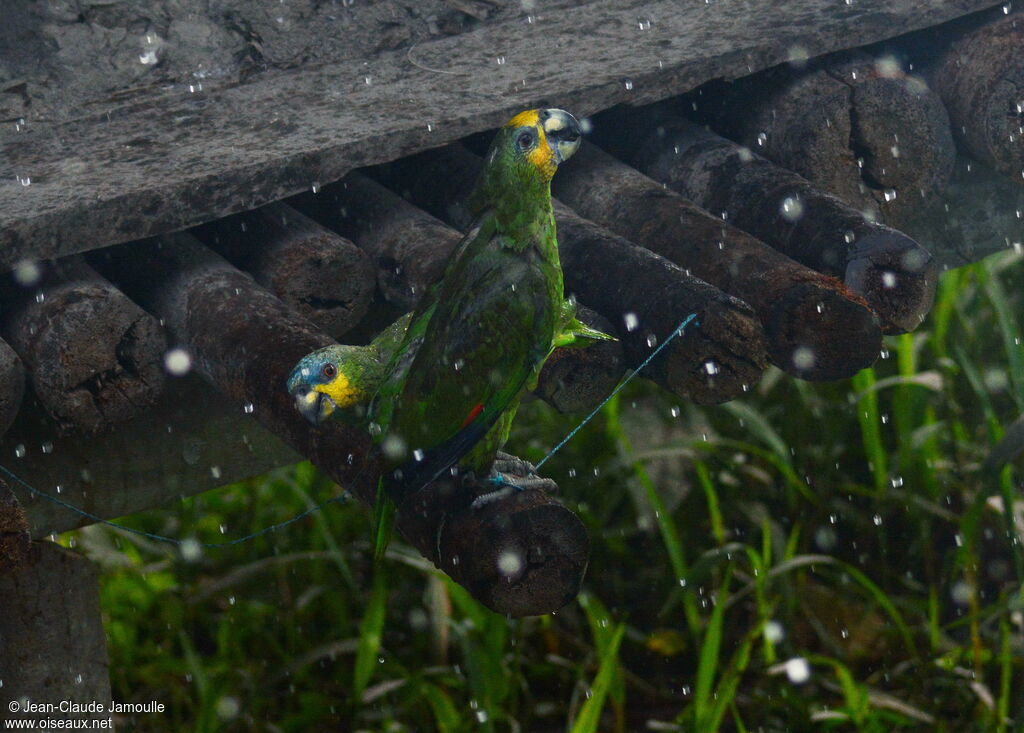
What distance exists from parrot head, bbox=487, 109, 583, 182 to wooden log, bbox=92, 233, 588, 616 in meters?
0.52

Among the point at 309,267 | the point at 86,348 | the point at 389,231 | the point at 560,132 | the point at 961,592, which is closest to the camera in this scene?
the point at 560,132

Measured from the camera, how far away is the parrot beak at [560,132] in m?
2.15

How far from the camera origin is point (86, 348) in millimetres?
2396

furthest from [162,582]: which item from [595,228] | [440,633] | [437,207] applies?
[595,228]

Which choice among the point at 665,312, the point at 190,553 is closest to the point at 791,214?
the point at 665,312

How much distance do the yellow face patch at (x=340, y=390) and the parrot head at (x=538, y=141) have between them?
473 millimetres

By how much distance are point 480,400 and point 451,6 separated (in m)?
1.91

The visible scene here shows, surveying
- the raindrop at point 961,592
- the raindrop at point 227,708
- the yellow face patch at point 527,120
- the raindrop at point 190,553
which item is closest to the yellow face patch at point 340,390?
the yellow face patch at point 527,120

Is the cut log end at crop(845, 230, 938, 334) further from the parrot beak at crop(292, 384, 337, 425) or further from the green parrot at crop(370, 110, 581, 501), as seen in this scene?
the parrot beak at crop(292, 384, 337, 425)

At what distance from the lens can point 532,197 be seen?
2.16 metres

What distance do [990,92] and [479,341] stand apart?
1.78 m

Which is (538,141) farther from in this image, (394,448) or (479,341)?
(394,448)

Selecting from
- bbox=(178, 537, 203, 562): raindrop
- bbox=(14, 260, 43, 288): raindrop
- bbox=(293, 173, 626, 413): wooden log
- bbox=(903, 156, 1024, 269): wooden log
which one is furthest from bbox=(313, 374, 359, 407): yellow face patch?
bbox=(178, 537, 203, 562): raindrop

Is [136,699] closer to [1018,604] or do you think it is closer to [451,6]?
[451,6]
